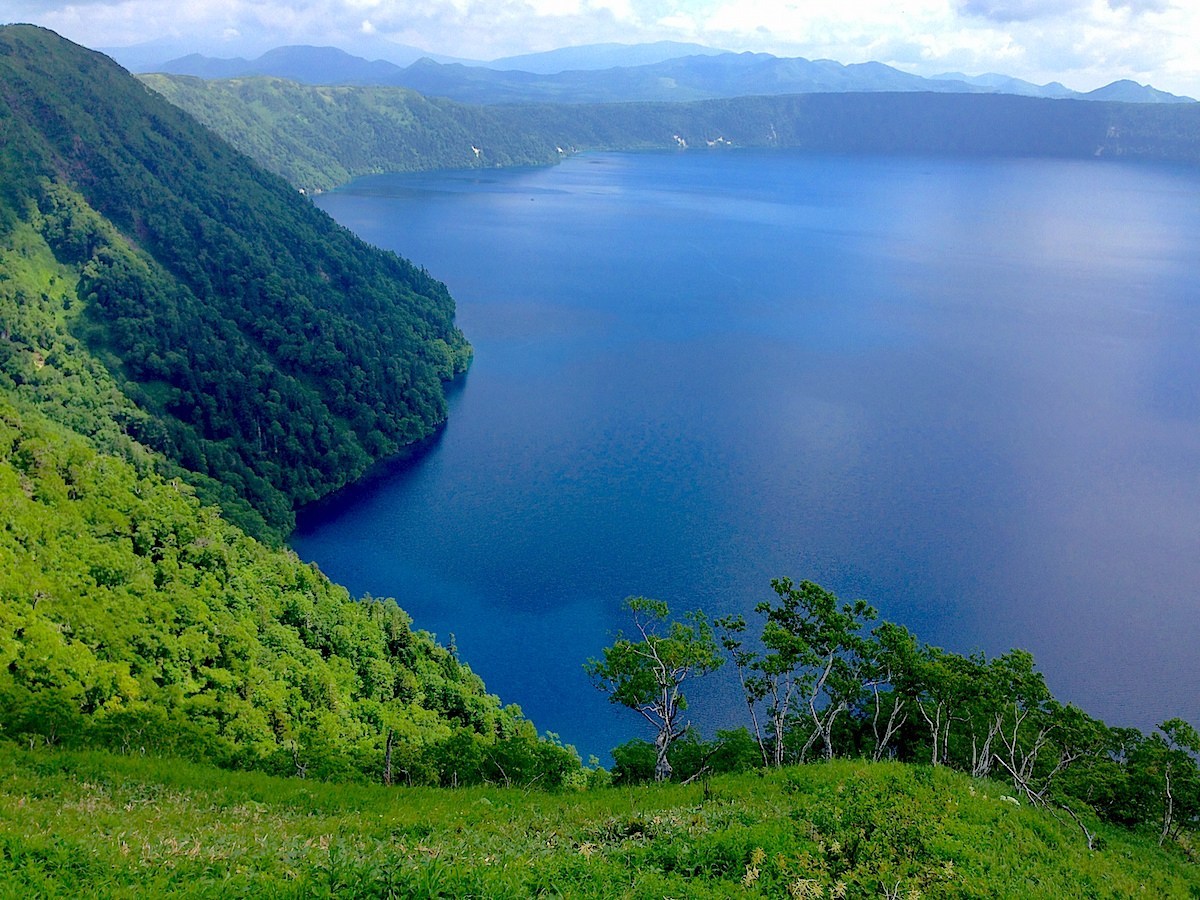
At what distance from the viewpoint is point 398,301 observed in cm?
10806

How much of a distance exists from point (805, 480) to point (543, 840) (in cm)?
5724

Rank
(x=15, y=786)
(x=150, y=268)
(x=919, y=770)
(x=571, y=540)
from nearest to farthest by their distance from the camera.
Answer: (x=15, y=786) < (x=919, y=770) < (x=571, y=540) < (x=150, y=268)

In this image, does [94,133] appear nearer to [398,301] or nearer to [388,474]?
[398,301]

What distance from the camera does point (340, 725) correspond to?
38.8m

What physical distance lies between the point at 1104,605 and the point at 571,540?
37069mm

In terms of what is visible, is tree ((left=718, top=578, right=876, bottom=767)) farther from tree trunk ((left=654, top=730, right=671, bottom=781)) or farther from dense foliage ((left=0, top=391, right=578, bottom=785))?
dense foliage ((left=0, top=391, right=578, bottom=785))

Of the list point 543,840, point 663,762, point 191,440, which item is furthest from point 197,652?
point 191,440

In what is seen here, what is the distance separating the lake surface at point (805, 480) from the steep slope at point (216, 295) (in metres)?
6.34

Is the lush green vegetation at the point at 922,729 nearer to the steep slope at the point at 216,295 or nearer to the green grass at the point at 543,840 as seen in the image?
the green grass at the point at 543,840

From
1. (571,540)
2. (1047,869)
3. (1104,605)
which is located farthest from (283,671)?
(1104,605)

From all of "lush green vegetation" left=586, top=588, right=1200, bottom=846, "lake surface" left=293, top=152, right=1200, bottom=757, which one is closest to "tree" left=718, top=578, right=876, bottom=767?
"lush green vegetation" left=586, top=588, right=1200, bottom=846

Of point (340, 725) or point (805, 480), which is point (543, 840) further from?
point (805, 480)

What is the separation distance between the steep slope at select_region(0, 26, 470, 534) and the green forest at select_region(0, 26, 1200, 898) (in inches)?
20.6

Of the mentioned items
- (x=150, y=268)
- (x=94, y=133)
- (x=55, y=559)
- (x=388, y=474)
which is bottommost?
Result: (x=388, y=474)
